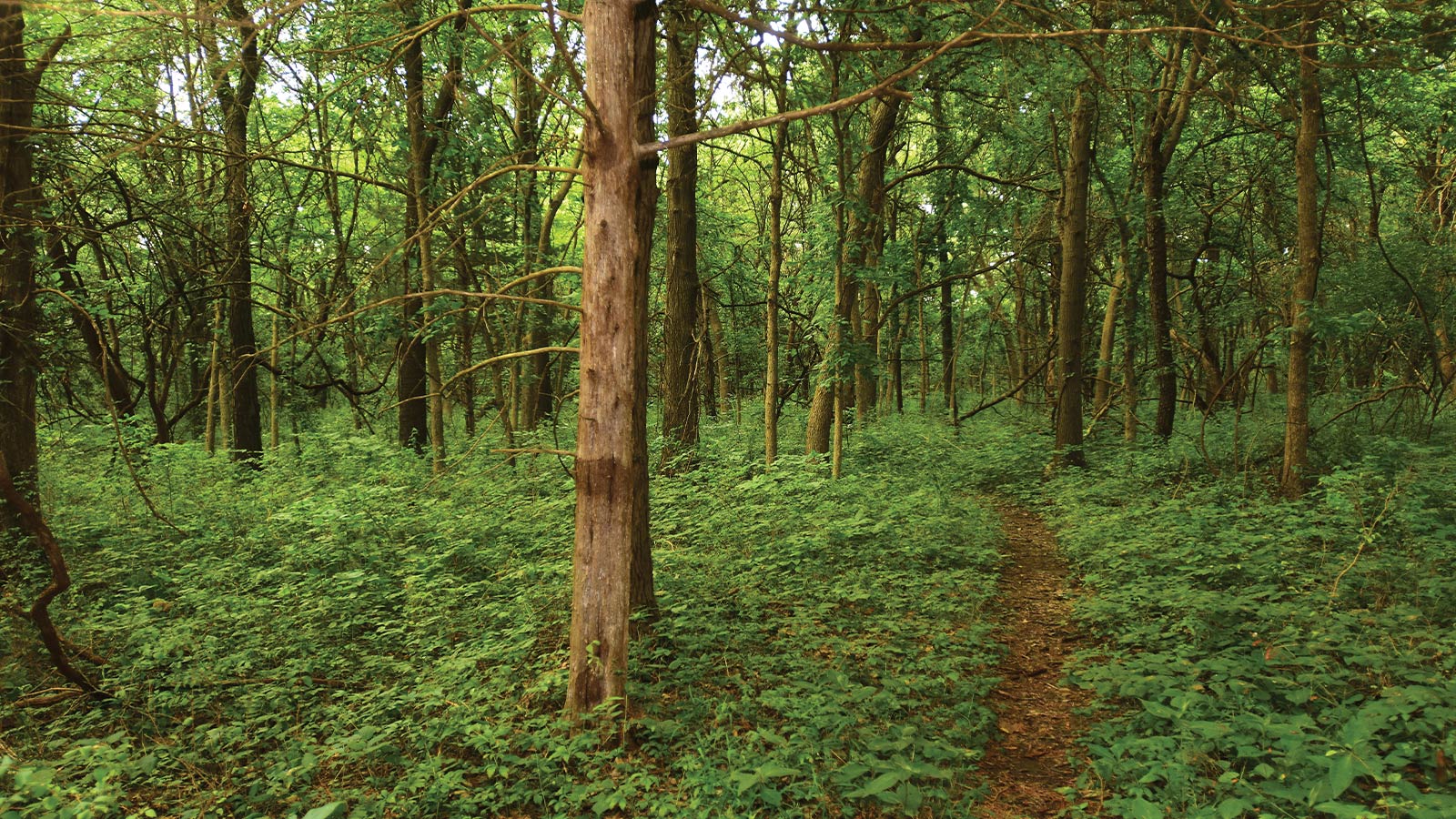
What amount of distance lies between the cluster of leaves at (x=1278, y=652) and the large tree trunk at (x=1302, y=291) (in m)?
0.70

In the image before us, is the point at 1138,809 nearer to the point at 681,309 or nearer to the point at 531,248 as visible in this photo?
the point at 681,309

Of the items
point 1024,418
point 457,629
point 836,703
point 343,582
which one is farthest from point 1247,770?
point 1024,418

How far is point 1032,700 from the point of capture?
5.30 m

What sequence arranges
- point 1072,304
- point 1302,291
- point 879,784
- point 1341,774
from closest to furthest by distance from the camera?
point 1341,774 → point 879,784 → point 1302,291 → point 1072,304

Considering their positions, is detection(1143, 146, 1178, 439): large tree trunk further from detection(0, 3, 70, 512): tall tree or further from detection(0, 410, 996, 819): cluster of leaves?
detection(0, 3, 70, 512): tall tree

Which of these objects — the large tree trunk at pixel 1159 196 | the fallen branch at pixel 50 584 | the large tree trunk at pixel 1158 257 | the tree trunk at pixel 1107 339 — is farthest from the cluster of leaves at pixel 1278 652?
the fallen branch at pixel 50 584

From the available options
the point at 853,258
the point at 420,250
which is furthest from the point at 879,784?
the point at 853,258

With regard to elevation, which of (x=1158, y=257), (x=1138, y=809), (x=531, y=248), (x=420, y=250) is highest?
(x=531, y=248)

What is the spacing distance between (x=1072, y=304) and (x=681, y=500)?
26.7 feet

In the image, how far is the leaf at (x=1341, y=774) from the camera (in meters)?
3.17

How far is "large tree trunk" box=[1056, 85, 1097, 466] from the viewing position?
1243 centimetres

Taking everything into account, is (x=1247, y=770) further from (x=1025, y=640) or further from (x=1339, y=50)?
(x=1339, y=50)

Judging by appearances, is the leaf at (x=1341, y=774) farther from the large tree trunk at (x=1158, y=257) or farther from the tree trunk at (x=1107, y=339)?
the tree trunk at (x=1107, y=339)

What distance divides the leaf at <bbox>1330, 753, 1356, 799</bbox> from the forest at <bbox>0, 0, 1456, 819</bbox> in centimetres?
3
